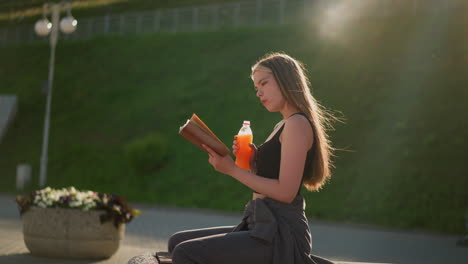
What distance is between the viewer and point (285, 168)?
317 cm

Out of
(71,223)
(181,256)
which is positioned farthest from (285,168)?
(71,223)

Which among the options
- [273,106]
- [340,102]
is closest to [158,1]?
[340,102]

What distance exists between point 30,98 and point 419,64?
19757 mm

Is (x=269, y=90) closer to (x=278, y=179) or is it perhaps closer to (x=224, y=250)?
(x=278, y=179)

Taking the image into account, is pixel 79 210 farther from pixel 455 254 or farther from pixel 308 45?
pixel 308 45

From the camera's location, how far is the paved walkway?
8648 mm

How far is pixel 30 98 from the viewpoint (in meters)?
31.0

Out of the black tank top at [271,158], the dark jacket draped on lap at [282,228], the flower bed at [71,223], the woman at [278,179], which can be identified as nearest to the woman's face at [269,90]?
the woman at [278,179]

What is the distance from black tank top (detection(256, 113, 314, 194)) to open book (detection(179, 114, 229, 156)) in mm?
313

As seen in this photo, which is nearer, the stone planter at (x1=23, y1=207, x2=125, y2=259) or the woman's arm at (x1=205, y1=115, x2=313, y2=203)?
the woman's arm at (x1=205, y1=115, x2=313, y2=203)

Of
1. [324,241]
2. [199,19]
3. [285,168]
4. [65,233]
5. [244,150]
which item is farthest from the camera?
[199,19]

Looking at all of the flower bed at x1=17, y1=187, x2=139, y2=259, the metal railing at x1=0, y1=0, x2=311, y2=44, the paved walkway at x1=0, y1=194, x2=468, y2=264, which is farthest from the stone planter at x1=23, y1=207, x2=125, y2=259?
the metal railing at x1=0, y1=0, x2=311, y2=44

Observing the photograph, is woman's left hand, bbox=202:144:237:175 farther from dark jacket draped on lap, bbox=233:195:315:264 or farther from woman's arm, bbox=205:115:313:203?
dark jacket draped on lap, bbox=233:195:315:264

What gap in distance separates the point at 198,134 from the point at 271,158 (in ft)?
1.61
